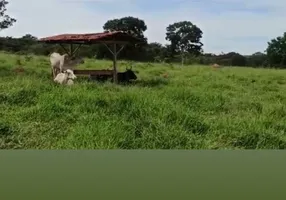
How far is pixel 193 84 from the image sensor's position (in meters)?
6.94

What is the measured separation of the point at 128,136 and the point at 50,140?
0.59 meters

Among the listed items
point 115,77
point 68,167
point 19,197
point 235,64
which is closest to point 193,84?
point 115,77

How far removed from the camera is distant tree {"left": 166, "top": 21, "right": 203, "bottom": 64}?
668cm

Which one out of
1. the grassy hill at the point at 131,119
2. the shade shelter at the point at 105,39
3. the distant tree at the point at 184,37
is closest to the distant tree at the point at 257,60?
the distant tree at the point at 184,37

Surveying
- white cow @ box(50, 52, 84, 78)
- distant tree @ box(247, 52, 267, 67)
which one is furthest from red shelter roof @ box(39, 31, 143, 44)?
distant tree @ box(247, 52, 267, 67)

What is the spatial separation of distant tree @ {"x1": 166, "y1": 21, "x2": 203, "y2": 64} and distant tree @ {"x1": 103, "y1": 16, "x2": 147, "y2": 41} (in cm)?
Answer: 41

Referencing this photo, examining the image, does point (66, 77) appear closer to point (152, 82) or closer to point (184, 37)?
Answer: point (152, 82)

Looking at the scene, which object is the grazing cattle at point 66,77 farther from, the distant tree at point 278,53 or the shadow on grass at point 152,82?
the distant tree at point 278,53

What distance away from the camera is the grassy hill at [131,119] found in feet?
12.4

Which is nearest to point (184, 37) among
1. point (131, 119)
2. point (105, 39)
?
point (105, 39)

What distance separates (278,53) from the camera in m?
10.6

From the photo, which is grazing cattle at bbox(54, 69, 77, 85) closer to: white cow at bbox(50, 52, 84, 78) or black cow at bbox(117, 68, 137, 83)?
white cow at bbox(50, 52, 84, 78)

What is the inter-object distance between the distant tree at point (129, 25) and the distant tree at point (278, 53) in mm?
3221

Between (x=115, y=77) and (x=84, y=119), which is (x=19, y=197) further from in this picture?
(x=115, y=77)
